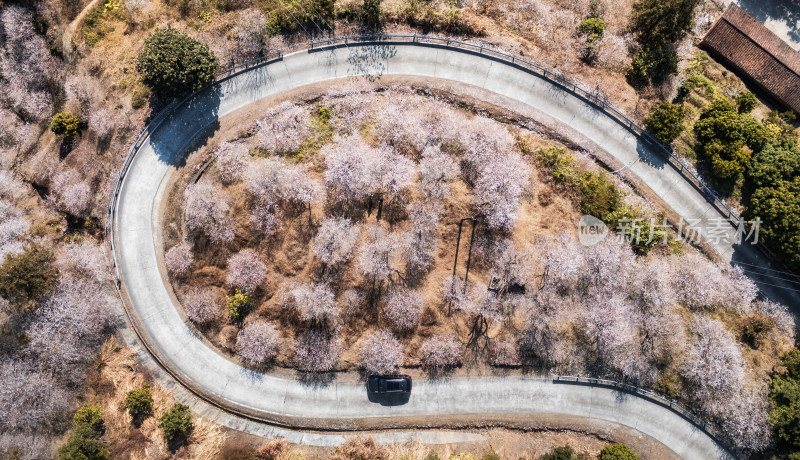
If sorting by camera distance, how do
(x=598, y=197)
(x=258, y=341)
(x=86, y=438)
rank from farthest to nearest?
1. (x=598, y=197)
2. (x=258, y=341)
3. (x=86, y=438)

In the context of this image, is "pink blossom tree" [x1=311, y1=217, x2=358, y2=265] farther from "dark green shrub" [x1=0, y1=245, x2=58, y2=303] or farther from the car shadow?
"dark green shrub" [x1=0, y1=245, x2=58, y2=303]

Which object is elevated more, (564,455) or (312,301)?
(312,301)

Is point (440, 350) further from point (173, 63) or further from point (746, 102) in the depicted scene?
point (746, 102)

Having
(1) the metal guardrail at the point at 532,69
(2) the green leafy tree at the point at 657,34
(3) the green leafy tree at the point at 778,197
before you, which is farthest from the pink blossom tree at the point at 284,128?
(3) the green leafy tree at the point at 778,197

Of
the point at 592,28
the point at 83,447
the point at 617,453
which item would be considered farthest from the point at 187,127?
the point at 617,453

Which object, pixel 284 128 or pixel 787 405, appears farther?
pixel 284 128

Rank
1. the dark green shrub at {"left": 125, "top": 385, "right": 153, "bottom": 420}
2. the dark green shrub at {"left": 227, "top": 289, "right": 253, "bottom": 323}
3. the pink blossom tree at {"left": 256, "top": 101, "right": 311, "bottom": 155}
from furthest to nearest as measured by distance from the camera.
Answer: the pink blossom tree at {"left": 256, "top": 101, "right": 311, "bottom": 155}, the dark green shrub at {"left": 227, "top": 289, "right": 253, "bottom": 323}, the dark green shrub at {"left": 125, "top": 385, "right": 153, "bottom": 420}

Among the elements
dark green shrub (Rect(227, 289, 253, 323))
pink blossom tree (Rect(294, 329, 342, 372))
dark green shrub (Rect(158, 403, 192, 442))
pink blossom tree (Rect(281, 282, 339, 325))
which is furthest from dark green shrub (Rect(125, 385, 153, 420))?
pink blossom tree (Rect(281, 282, 339, 325))

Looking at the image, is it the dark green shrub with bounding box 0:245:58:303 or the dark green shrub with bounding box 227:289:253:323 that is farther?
the dark green shrub with bounding box 227:289:253:323

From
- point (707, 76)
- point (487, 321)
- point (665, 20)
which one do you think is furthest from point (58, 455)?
Answer: point (707, 76)
